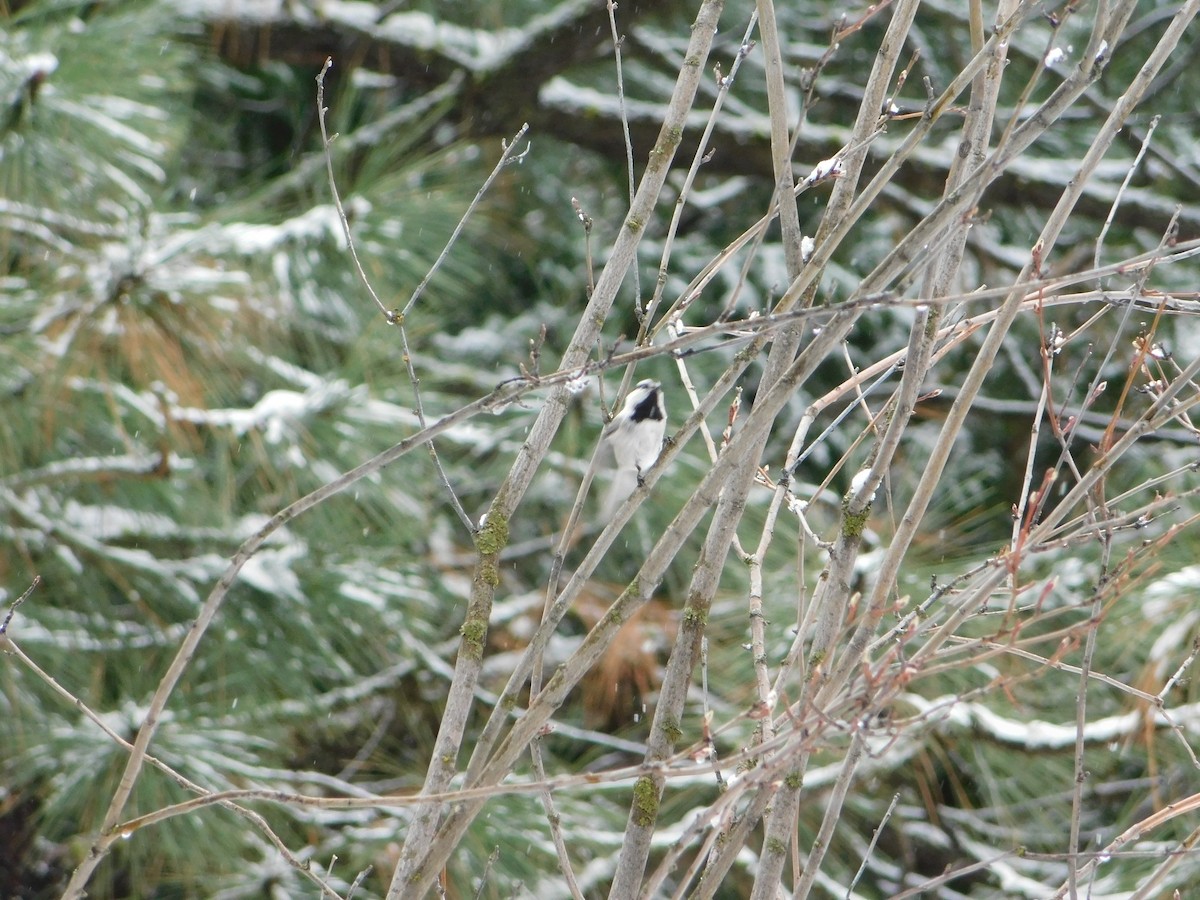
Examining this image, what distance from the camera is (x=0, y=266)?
1899 millimetres

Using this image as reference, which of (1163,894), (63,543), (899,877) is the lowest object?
(899,877)

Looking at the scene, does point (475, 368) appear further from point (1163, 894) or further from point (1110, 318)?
point (1163, 894)

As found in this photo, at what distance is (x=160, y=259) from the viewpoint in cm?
183

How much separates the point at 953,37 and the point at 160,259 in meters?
1.85

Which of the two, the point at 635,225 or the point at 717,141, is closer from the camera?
the point at 635,225

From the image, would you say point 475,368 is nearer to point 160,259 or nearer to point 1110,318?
point 160,259

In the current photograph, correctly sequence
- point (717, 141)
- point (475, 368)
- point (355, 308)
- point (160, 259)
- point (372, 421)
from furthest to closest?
1. point (475, 368)
2. point (717, 141)
3. point (355, 308)
4. point (372, 421)
5. point (160, 259)

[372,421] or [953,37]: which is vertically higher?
[953,37]

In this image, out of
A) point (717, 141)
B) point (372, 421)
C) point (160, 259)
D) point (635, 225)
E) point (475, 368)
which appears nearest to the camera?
point (635, 225)

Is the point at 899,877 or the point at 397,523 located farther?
the point at 899,877

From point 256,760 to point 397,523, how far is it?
47 cm

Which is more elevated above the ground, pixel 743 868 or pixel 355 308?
pixel 355 308

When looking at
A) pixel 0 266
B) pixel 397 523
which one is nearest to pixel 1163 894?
pixel 397 523

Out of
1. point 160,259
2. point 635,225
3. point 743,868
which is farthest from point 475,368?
point 635,225
